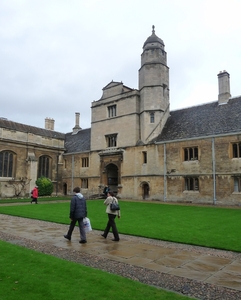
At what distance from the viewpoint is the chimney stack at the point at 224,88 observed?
78.4 feet

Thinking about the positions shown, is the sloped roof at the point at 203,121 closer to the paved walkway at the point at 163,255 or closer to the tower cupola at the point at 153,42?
the tower cupola at the point at 153,42

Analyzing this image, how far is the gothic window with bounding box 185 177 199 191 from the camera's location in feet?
71.8

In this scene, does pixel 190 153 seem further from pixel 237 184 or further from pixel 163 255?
pixel 163 255

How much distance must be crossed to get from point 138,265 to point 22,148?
26.6 meters

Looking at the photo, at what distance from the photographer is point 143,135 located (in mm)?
25703

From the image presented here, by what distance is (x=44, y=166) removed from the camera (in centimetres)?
3200

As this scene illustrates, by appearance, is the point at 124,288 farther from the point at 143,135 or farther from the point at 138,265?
the point at 143,135

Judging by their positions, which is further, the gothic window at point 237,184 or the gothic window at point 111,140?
the gothic window at point 111,140

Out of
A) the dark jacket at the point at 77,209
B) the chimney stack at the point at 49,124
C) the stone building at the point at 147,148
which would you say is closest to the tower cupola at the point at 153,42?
the stone building at the point at 147,148

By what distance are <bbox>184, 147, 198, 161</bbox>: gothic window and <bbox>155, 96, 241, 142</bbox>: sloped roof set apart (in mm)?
1078

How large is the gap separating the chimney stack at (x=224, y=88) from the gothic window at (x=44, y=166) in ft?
68.7

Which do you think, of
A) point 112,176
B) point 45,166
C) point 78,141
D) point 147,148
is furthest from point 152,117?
point 45,166

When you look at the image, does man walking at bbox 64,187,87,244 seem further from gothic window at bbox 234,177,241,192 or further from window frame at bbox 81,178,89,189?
window frame at bbox 81,178,89,189

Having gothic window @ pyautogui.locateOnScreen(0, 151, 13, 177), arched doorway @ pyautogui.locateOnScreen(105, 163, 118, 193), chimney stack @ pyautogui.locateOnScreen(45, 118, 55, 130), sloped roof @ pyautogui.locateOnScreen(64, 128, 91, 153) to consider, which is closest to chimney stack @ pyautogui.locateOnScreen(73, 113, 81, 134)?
sloped roof @ pyautogui.locateOnScreen(64, 128, 91, 153)
